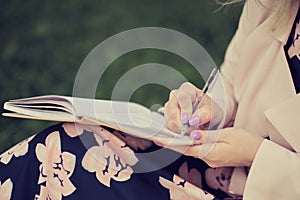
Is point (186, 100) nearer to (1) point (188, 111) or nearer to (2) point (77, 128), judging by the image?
(1) point (188, 111)

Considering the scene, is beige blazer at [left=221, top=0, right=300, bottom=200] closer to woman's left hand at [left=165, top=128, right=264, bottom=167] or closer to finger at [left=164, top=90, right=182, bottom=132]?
woman's left hand at [left=165, top=128, right=264, bottom=167]

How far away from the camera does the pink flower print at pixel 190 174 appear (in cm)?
142

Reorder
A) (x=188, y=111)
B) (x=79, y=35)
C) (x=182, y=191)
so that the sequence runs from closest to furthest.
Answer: (x=182, y=191), (x=188, y=111), (x=79, y=35)

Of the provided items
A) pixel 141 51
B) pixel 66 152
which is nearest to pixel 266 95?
pixel 66 152

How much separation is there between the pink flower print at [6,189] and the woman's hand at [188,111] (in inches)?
12.1

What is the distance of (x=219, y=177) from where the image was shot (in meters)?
1.45

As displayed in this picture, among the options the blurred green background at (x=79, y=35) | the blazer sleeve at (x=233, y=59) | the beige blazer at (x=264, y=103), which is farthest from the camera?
the blurred green background at (x=79, y=35)

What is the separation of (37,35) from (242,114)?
4.45ft

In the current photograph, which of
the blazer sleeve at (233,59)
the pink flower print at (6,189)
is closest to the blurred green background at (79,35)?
the blazer sleeve at (233,59)

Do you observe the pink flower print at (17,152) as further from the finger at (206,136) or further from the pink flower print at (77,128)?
the finger at (206,136)

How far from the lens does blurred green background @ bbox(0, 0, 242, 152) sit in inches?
95.5

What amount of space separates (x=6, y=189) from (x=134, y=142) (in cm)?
24

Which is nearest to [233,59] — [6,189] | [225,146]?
[225,146]

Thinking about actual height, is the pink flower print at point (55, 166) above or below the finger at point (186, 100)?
below
